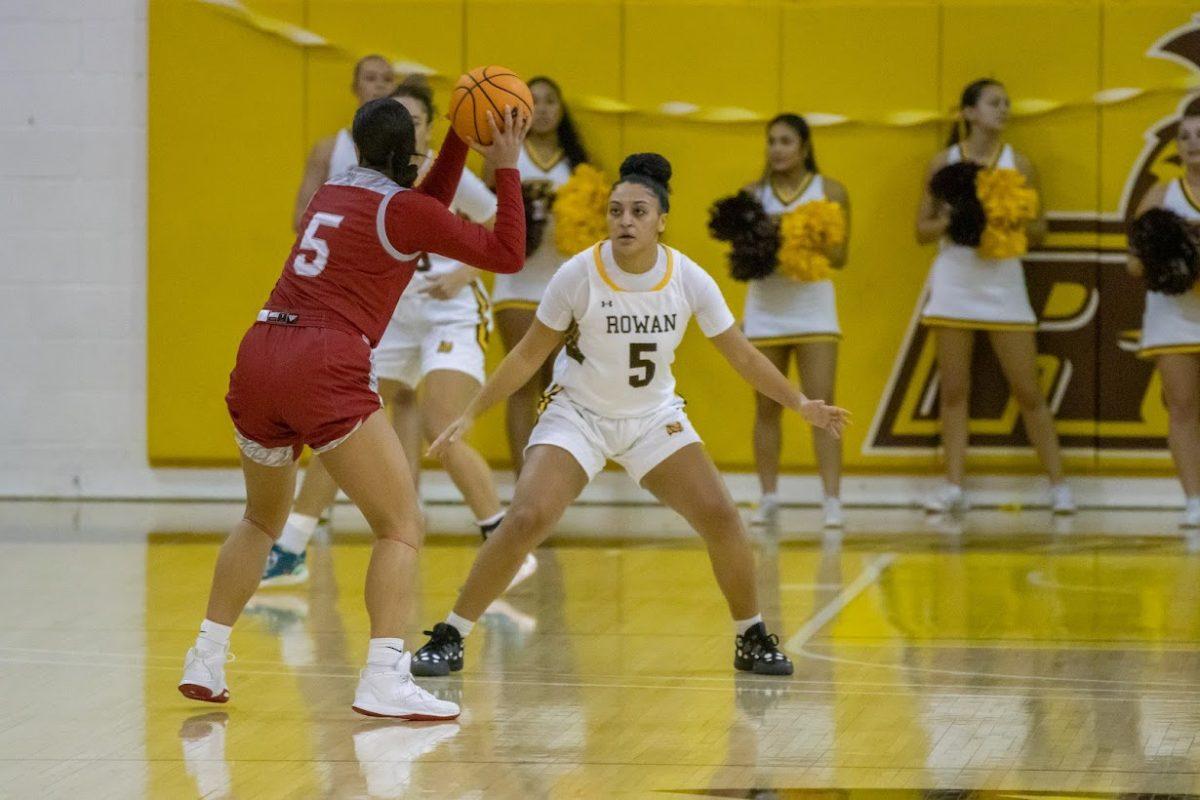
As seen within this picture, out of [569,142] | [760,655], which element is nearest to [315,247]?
[760,655]

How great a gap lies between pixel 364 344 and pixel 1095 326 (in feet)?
22.4

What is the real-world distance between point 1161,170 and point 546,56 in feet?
12.1

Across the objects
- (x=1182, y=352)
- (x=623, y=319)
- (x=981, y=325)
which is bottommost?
(x=1182, y=352)

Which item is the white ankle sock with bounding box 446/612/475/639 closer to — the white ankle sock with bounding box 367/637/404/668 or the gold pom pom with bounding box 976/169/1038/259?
the white ankle sock with bounding box 367/637/404/668

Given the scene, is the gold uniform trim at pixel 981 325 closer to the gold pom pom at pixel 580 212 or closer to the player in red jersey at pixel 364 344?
the gold pom pom at pixel 580 212

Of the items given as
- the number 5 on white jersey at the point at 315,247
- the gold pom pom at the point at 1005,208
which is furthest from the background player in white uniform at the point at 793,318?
the number 5 on white jersey at the point at 315,247

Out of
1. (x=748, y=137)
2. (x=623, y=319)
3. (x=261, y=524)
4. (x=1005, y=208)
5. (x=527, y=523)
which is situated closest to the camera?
(x=261, y=524)

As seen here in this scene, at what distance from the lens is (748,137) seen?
1123cm

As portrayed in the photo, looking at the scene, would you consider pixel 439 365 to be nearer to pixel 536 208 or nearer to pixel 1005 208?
pixel 536 208

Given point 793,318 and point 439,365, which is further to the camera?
point 793,318

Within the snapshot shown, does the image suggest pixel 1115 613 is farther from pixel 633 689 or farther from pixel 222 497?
pixel 222 497

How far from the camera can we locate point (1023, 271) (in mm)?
10984

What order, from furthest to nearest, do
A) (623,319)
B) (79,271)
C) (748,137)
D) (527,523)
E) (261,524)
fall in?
(79,271)
(748,137)
(623,319)
(527,523)
(261,524)

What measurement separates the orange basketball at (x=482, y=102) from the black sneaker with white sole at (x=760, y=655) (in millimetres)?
1916
